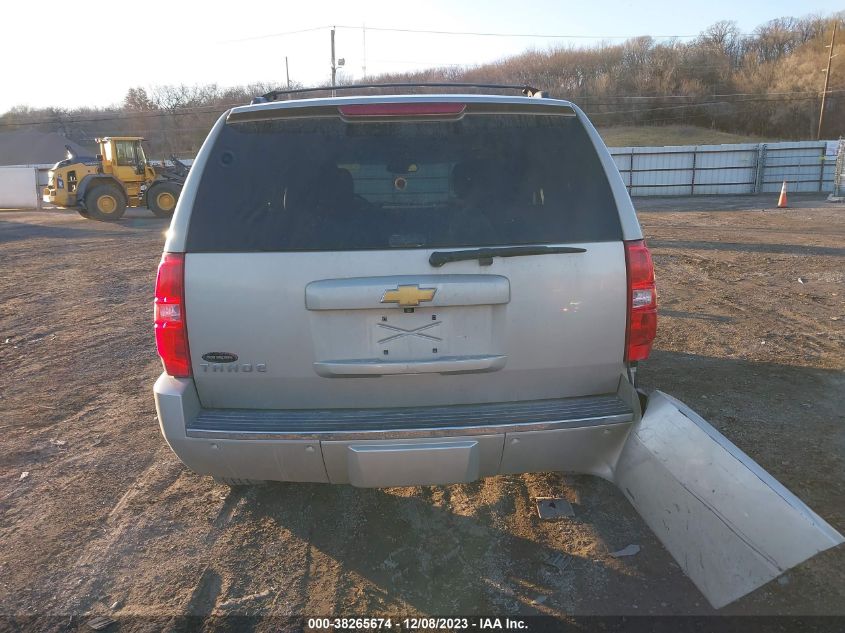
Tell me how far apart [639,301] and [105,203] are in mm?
23606

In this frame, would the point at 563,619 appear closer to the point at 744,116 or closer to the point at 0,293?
the point at 0,293

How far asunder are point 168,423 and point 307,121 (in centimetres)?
149

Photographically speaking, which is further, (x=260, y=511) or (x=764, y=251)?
(x=764, y=251)

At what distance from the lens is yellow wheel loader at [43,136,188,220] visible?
21.9 meters

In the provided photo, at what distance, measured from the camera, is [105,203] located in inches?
867

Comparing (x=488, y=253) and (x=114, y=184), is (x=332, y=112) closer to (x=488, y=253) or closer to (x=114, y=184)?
(x=488, y=253)

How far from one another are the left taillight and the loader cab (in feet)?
74.7

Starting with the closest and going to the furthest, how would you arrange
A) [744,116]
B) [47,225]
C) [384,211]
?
[384,211] < [47,225] < [744,116]

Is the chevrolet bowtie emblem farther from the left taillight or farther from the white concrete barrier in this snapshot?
the white concrete barrier

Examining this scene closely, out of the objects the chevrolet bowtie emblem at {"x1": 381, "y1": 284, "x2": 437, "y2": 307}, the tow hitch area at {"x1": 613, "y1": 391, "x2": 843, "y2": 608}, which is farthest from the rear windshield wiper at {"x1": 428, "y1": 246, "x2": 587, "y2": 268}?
the tow hitch area at {"x1": 613, "y1": 391, "x2": 843, "y2": 608}

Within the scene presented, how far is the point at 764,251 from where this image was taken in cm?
1174

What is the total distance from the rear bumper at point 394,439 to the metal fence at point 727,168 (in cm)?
2881

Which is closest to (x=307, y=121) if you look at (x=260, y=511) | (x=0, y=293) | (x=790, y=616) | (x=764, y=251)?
(x=260, y=511)

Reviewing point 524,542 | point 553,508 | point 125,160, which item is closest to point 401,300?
point 524,542
